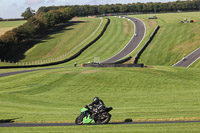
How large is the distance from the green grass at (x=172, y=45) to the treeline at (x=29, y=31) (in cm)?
5155

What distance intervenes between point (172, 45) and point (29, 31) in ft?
205

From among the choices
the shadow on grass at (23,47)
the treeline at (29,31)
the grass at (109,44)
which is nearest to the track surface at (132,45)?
the grass at (109,44)

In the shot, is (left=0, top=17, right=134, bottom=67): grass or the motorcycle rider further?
(left=0, top=17, right=134, bottom=67): grass

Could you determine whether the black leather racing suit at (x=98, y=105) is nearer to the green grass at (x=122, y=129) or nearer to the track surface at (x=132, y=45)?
the green grass at (x=122, y=129)

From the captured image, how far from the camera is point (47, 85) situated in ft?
151

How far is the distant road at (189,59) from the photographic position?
7764 cm

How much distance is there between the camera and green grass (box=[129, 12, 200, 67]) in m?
84.7

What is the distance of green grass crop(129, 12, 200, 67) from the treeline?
51551 millimetres

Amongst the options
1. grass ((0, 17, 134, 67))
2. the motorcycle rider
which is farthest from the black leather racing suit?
grass ((0, 17, 134, 67))

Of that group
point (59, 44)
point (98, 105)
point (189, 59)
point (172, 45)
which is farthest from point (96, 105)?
point (59, 44)

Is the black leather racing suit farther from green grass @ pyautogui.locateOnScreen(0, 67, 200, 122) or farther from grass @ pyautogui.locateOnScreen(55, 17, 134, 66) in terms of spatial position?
grass @ pyautogui.locateOnScreen(55, 17, 134, 66)

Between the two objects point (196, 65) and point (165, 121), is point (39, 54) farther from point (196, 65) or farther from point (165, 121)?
point (165, 121)

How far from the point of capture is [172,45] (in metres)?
94.4

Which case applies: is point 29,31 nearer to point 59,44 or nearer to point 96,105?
point 59,44
